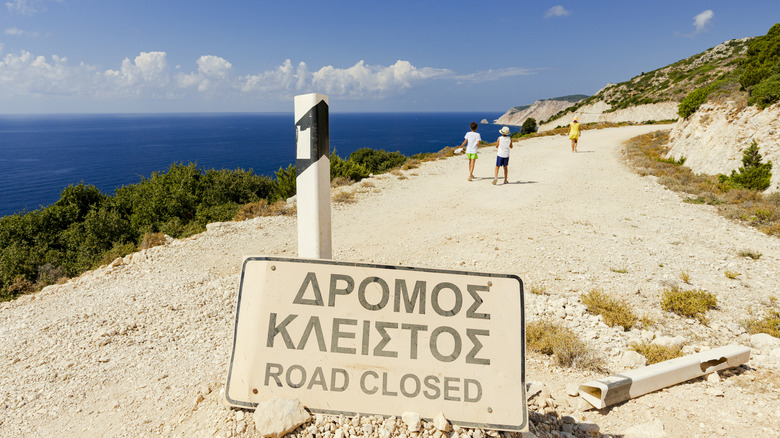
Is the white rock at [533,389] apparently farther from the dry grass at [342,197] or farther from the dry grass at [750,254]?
the dry grass at [342,197]

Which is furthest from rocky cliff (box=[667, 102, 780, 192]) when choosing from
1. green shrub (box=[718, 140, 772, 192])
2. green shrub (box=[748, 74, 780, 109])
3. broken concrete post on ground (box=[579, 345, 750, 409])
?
broken concrete post on ground (box=[579, 345, 750, 409])

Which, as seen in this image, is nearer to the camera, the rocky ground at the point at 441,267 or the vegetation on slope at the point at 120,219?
the rocky ground at the point at 441,267

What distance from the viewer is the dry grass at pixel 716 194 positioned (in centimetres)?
854

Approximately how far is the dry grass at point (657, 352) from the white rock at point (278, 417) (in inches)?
134

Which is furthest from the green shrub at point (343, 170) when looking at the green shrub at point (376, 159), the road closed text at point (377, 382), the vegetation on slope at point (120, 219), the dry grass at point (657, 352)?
the road closed text at point (377, 382)

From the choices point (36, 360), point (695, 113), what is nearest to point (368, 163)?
point (695, 113)

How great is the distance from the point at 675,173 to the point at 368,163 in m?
24.3

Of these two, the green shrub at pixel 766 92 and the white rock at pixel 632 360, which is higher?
the green shrub at pixel 766 92

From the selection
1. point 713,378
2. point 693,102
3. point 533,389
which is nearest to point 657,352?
point 713,378

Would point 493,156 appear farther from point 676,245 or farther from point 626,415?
point 626,415

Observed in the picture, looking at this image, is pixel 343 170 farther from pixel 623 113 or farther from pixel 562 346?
pixel 623 113

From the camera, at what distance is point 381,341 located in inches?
93.4

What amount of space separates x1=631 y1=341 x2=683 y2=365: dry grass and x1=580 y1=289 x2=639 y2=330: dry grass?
458 mm

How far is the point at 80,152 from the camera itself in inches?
4395
